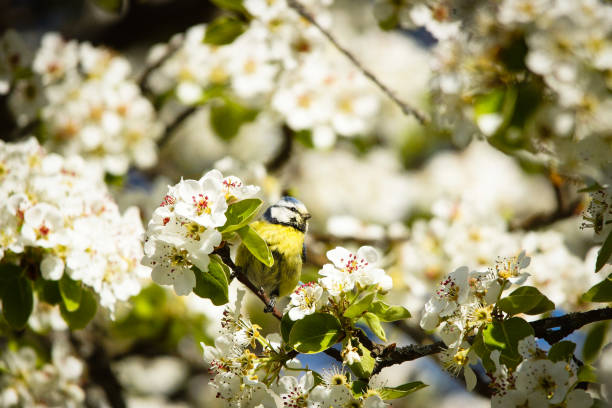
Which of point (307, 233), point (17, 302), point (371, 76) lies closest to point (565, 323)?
point (371, 76)

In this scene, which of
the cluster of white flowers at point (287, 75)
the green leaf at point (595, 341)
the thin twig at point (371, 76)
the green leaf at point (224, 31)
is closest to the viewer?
the green leaf at point (595, 341)

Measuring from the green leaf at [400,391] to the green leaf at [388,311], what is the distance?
0.15m

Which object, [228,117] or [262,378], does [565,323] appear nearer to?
[262,378]

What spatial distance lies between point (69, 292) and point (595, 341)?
1.53m

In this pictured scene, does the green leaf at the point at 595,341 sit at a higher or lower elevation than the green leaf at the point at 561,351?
lower

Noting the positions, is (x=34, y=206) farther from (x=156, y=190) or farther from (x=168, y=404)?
(x=168, y=404)

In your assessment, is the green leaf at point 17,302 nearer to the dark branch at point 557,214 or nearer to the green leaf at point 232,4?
the green leaf at point 232,4

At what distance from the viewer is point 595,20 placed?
1.42 m

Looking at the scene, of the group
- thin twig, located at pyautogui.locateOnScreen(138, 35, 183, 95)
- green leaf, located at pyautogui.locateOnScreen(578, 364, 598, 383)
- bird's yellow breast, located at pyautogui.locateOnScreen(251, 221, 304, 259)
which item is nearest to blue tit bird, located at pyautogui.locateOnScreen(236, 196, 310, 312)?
bird's yellow breast, located at pyautogui.locateOnScreen(251, 221, 304, 259)

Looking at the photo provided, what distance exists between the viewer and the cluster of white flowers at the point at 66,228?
65.7 inches

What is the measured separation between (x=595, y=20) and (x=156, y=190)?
229 cm

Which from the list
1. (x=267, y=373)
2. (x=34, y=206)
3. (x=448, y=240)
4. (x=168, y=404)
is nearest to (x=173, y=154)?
(x=168, y=404)

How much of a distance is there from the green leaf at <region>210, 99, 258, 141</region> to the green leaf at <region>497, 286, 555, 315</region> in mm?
1917

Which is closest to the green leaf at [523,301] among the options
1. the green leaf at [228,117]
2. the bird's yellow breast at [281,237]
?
the bird's yellow breast at [281,237]
